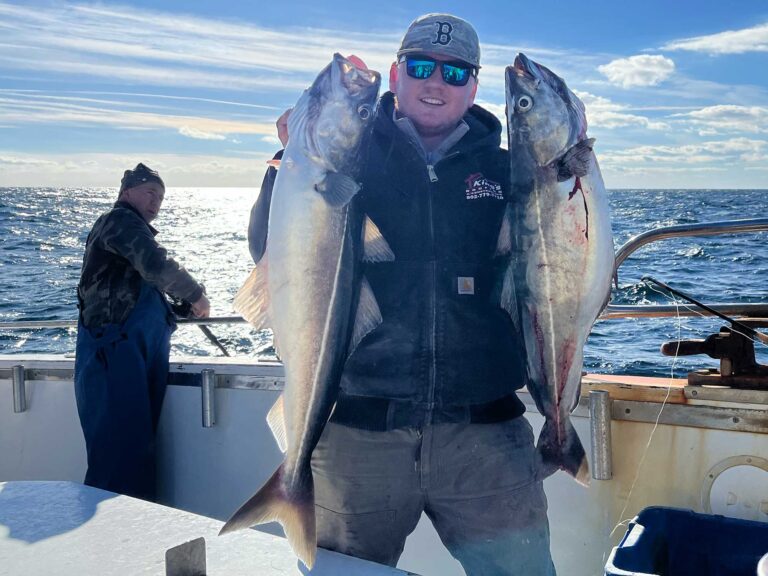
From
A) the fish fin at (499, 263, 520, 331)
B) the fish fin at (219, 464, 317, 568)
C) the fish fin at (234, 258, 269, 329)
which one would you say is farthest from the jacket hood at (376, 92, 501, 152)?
the fish fin at (219, 464, 317, 568)

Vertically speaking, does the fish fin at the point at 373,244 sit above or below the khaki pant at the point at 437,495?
above

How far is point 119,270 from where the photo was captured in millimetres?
4758

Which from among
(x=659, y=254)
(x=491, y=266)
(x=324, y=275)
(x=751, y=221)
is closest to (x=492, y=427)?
(x=491, y=266)

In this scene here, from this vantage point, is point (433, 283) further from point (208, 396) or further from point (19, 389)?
point (19, 389)

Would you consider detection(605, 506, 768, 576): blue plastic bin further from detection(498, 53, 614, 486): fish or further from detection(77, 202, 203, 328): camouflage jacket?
detection(77, 202, 203, 328): camouflage jacket

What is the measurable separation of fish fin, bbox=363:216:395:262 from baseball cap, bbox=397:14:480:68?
2.51ft

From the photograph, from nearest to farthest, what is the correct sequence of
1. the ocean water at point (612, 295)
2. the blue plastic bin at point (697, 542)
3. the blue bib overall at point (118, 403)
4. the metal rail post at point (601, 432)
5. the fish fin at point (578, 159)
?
the fish fin at point (578, 159) < the blue plastic bin at point (697, 542) < the metal rail post at point (601, 432) < the blue bib overall at point (118, 403) < the ocean water at point (612, 295)

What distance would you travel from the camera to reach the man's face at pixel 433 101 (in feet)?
9.39

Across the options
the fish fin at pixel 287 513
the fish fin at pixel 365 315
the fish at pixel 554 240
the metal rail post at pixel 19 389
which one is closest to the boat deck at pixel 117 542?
the fish fin at pixel 287 513

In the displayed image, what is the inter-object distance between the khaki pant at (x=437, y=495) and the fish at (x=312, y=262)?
0.26m

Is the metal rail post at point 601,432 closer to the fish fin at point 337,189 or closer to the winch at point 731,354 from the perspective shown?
the winch at point 731,354

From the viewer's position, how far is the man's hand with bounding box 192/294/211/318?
199 inches

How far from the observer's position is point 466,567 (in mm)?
2830

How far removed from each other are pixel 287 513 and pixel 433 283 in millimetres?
980
